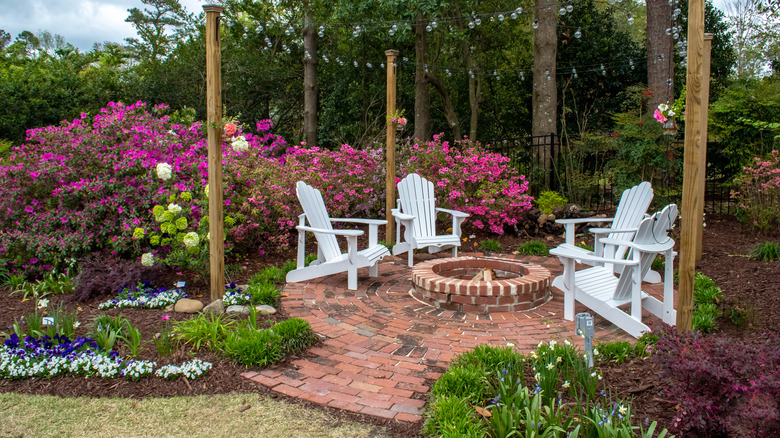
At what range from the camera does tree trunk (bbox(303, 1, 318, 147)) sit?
1345cm

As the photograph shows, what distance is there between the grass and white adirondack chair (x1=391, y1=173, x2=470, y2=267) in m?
3.23

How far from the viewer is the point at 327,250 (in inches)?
192

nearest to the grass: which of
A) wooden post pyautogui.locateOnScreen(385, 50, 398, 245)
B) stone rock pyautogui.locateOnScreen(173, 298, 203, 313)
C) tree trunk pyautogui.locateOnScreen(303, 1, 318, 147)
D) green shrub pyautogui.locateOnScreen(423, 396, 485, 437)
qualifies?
green shrub pyautogui.locateOnScreen(423, 396, 485, 437)

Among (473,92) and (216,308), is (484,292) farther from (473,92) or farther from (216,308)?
(473,92)

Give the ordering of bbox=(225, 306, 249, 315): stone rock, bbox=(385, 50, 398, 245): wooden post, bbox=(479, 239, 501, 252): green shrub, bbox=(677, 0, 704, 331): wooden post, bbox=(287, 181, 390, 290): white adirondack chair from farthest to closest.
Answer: bbox=(479, 239, 501, 252): green shrub, bbox=(385, 50, 398, 245): wooden post, bbox=(287, 181, 390, 290): white adirondack chair, bbox=(225, 306, 249, 315): stone rock, bbox=(677, 0, 704, 331): wooden post

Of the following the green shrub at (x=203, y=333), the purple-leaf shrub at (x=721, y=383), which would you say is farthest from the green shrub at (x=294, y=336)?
the purple-leaf shrub at (x=721, y=383)

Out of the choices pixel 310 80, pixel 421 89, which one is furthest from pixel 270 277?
pixel 310 80

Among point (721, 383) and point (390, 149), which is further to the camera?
point (390, 149)

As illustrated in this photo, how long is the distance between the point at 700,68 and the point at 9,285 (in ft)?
18.6

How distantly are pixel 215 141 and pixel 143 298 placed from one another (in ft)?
4.51

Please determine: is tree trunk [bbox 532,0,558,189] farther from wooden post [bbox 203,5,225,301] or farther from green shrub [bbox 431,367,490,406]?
green shrub [bbox 431,367,490,406]

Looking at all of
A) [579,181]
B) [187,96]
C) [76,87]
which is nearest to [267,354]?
[579,181]

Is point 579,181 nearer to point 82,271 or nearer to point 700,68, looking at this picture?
point 700,68

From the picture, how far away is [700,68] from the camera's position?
269 centimetres
